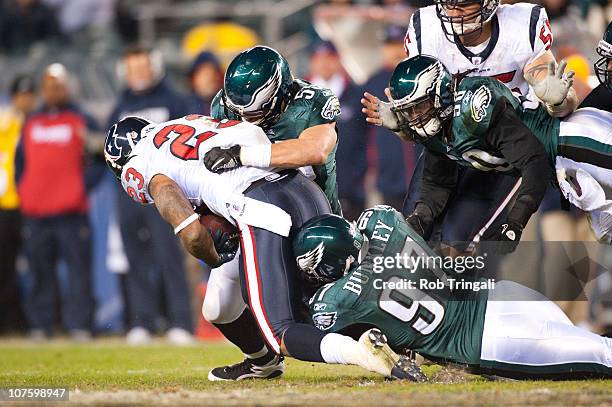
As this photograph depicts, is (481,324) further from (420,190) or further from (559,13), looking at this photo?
(559,13)

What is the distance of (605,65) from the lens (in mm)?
5918

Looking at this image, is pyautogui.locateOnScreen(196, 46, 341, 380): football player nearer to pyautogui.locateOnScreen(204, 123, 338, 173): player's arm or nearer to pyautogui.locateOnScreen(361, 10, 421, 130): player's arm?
pyautogui.locateOnScreen(204, 123, 338, 173): player's arm

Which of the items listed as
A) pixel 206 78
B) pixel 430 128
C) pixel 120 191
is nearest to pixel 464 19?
pixel 430 128

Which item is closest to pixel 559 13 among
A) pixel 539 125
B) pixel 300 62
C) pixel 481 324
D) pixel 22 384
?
pixel 300 62

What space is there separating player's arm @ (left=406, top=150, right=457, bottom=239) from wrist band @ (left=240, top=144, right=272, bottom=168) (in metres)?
→ 0.96

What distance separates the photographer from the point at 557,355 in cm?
518

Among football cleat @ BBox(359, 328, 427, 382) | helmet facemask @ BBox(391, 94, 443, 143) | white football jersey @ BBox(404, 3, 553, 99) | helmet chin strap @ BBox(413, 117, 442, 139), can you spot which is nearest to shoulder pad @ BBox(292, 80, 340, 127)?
helmet facemask @ BBox(391, 94, 443, 143)

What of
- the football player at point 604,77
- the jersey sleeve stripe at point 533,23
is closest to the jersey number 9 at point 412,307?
the football player at point 604,77

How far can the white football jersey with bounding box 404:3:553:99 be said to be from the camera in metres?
6.04

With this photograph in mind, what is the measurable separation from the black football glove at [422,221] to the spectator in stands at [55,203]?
4.85 meters

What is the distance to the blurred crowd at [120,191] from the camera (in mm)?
9352

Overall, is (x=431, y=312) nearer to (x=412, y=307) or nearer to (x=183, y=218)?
(x=412, y=307)

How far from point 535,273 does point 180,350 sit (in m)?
2.93

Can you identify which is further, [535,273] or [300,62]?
[300,62]
